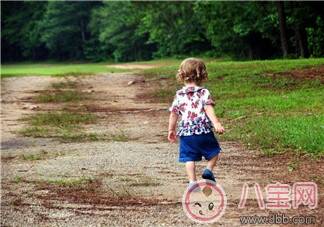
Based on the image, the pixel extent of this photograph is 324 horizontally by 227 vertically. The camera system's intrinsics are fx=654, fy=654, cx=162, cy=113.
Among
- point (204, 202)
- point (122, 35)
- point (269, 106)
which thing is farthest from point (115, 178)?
point (122, 35)

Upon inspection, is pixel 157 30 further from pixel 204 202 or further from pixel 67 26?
pixel 204 202

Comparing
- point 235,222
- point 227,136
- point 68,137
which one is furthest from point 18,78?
point 235,222

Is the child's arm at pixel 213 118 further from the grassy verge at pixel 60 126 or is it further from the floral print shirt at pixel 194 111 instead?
the grassy verge at pixel 60 126

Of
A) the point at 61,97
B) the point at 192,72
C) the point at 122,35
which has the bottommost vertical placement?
the point at 61,97

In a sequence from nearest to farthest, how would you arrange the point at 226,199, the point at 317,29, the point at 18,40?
1. the point at 226,199
2. the point at 317,29
3. the point at 18,40

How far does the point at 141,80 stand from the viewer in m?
27.0

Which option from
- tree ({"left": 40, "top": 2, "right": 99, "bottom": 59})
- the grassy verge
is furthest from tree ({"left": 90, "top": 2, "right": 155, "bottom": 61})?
the grassy verge

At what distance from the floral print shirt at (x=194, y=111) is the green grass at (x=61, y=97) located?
47.6ft

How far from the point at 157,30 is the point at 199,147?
58580 mm

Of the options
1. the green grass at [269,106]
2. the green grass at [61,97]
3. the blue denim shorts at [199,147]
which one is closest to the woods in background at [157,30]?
the green grass at [269,106]

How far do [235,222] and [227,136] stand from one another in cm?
556

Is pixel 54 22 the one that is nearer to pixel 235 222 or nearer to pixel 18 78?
pixel 18 78

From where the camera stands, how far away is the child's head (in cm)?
640

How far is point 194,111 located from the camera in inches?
253
